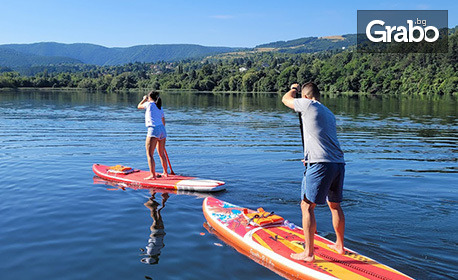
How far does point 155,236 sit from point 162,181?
→ 3875 mm

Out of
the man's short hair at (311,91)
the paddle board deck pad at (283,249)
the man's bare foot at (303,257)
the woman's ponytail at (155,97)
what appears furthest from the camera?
the woman's ponytail at (155,97)

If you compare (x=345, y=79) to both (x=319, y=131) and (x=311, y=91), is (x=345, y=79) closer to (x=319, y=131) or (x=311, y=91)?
(x=311, y=91)

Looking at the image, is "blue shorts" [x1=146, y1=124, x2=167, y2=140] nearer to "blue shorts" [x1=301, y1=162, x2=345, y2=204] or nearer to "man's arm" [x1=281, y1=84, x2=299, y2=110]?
"man's arm" [x1=281, y1=84, x2=299, y2=110]

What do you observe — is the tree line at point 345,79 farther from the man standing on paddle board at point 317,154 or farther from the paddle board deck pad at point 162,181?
the man standing on paddle board at point 317,154

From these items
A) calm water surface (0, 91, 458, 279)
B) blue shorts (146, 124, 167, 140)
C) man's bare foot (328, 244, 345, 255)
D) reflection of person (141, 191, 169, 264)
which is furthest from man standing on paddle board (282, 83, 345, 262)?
blue shorts (146, 124, 167, 140)

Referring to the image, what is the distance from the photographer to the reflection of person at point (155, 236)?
7.18 m

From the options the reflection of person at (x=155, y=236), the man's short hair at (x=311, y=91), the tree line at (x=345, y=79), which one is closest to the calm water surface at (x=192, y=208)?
the reflection of person at (x=155, y=236)

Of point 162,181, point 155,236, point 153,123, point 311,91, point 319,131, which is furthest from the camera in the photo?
point 153,123

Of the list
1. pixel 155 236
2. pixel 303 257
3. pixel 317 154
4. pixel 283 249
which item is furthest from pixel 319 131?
pixel 155 236

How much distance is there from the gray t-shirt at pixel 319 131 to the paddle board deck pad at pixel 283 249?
1.64 meters

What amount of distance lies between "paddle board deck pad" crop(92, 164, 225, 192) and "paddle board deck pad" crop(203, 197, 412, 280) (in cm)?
214

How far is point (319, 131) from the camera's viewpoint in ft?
21.0

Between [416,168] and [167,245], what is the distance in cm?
1050

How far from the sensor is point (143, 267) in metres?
6.79
